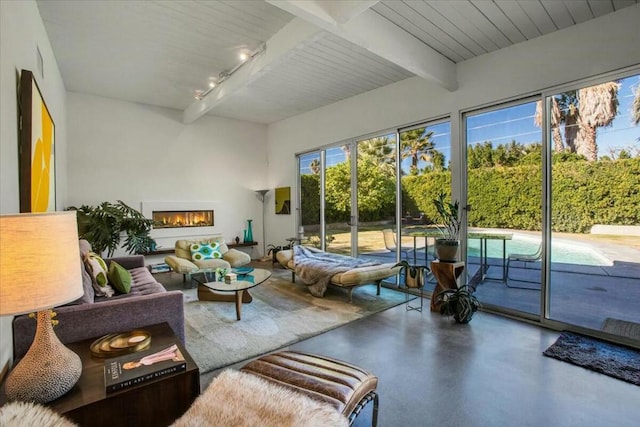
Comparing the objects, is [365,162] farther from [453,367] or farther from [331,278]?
[453,367]

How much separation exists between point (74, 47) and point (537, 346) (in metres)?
5.79

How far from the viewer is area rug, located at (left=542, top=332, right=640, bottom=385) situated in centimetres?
242

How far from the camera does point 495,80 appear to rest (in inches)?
145

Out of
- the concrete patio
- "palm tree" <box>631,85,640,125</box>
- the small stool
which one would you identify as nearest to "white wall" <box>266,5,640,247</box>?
"palm tree" <box>631,85,640,125</box>

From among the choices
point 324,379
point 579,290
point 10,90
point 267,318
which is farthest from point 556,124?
point 10,90

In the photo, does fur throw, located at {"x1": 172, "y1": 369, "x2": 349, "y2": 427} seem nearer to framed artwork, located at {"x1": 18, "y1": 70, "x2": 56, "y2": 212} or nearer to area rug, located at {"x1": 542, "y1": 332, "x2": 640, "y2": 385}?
framed artwork, located at {"x1": 18, "y1": 70, "x2": 56, "y2": 212}

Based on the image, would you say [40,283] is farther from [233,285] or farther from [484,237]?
[484,237]

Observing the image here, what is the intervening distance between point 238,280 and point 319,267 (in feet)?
3.87

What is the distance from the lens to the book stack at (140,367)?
4.60 feet

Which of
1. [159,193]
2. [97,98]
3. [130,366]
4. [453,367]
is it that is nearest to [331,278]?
[453,367]

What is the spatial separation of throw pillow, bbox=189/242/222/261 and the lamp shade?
4.21 m

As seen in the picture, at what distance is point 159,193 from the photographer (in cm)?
609

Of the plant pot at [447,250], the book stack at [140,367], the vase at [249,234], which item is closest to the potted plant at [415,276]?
the plant pot at [447,250]

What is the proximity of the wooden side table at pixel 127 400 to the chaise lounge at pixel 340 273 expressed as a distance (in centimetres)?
263
